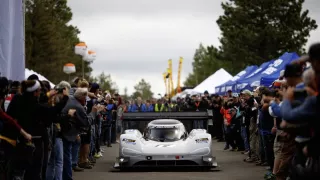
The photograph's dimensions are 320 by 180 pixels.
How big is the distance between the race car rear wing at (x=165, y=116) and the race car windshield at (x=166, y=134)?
1263mm

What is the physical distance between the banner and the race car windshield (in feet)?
13.7

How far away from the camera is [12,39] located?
15.2 meters

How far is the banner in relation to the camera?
13.8 m

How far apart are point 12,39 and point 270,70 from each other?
521 inches

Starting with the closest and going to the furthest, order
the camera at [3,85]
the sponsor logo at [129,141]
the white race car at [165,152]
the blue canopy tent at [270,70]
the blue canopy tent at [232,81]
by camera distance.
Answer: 1. the camera at [3,85]
2. the white race car at [165,152]
3. the sponsor logo at [129,141]
4. the blue canopy tent at [270,70]
5. the blue canopy tent at [232,81]

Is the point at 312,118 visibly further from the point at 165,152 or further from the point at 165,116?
the point at 165,116

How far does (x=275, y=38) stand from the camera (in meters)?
60.7

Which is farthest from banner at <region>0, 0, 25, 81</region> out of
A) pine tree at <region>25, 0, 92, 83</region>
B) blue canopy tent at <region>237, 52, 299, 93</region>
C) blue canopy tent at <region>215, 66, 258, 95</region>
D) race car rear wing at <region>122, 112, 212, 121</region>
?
pine tree at <region>25, 0, 92, 83</region>

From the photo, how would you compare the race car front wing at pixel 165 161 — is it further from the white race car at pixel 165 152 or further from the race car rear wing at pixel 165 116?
the race car rear wing at pixel 165 116

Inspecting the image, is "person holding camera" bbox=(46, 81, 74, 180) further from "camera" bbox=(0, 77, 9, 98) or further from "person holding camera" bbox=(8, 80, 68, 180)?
"camera" bbox=(0, 77, 9, 98)


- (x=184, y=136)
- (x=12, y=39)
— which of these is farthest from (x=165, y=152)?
(x=12, y=39)

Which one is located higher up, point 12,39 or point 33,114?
point 12,39

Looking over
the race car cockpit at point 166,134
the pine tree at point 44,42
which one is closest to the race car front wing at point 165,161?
the race car cockpit at point 166,134

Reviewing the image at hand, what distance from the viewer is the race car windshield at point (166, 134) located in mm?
18297
